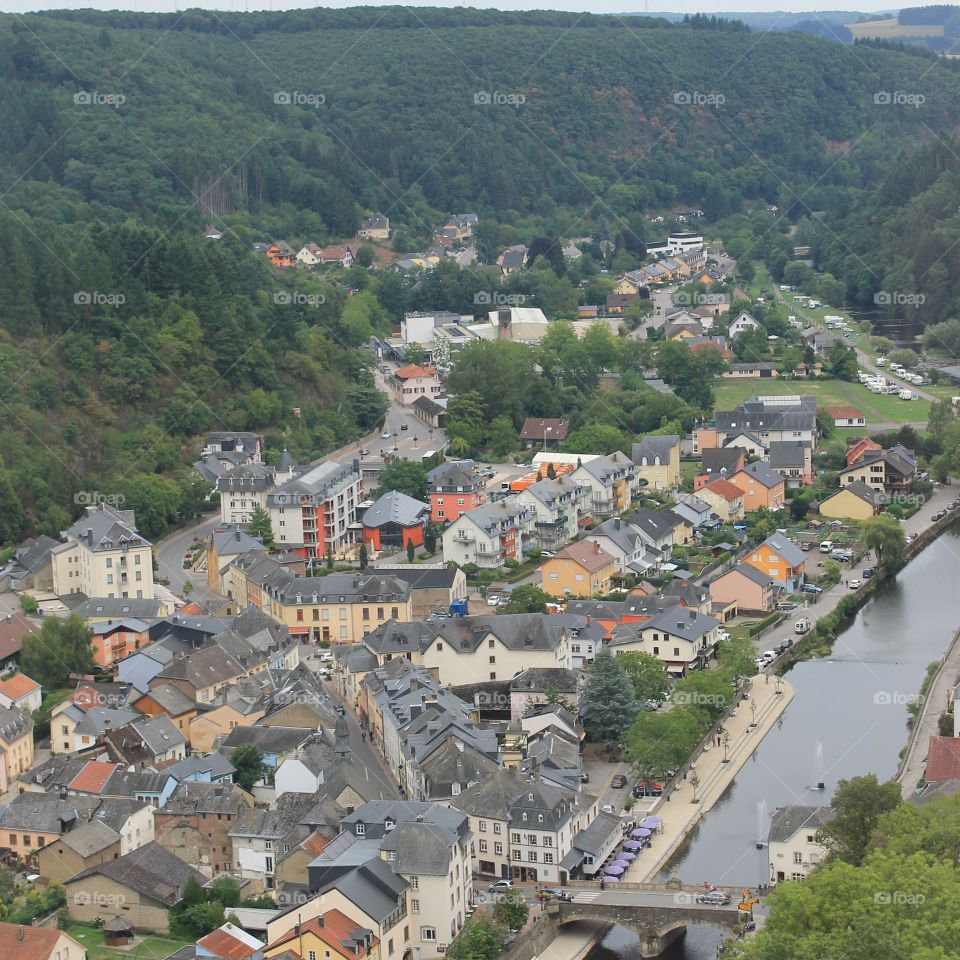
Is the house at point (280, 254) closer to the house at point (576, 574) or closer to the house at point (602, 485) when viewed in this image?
the house at point (602, 485)

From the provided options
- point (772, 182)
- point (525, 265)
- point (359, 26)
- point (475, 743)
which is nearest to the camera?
point (475, 743)

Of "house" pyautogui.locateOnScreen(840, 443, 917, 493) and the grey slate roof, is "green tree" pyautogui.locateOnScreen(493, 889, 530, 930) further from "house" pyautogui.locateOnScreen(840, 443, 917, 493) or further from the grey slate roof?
"house" pyautogui.locateOnScreen(840, 443, 917, 493)

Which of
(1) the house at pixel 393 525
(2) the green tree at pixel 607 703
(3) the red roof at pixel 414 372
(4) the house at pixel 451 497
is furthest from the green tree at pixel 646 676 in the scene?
(3) the red roof at pixel 414 372

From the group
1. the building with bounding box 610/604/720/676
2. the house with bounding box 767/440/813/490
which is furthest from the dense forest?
the building with bounding box 610/604/720/676

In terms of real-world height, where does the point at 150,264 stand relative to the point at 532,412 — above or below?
above

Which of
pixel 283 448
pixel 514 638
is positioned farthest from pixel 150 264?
pixel 514 638

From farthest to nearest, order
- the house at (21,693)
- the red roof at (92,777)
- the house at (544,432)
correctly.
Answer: the house at (544,432) < the house at (21,693) < the red roof at (92,777)

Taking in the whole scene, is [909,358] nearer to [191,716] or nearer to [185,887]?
[191,716]
